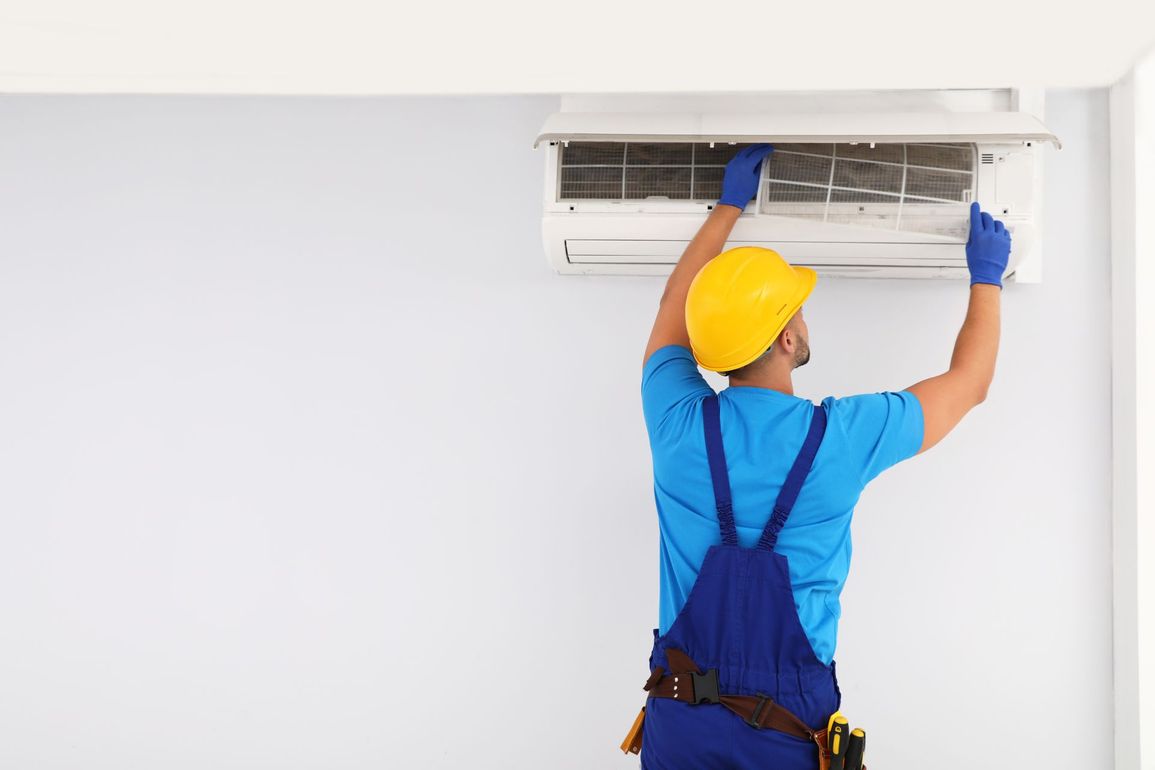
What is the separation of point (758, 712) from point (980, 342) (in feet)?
2.53

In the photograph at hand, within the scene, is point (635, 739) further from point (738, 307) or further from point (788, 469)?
point (738, 307)

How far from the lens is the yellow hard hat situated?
1530 millimetres

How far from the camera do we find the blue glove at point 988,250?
1712 millimetres

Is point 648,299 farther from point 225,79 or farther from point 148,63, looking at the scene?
point 148,63

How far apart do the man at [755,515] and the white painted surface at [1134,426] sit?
1.99 feet

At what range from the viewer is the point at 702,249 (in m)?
1.77

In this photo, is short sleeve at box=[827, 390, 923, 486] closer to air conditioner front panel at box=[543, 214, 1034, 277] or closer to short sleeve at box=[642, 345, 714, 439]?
short sleeve at box=[642, 345, 714, 439]

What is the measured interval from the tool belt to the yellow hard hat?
517 mm

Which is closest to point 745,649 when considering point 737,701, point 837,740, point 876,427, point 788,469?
point 737,701

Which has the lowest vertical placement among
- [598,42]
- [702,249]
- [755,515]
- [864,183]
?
[755,515]

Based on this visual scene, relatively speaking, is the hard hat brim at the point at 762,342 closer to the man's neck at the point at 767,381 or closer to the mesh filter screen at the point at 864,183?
the man's neck at the point at 767,381

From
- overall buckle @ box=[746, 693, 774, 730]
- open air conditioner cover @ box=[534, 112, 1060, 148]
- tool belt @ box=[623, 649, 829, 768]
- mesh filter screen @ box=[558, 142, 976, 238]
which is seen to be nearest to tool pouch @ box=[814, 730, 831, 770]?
tool belt @ box=[623, 649, 829, 768]

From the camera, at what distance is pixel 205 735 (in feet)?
7.14

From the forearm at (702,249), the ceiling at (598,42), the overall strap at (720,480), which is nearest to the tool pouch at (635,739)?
the overall strap at (720,480)
